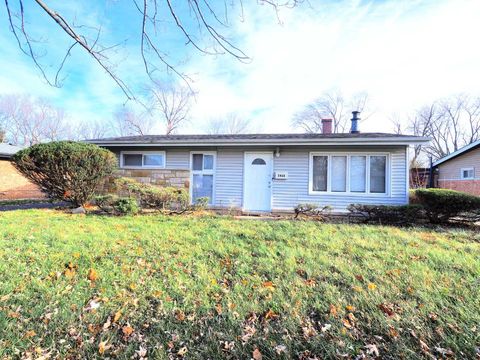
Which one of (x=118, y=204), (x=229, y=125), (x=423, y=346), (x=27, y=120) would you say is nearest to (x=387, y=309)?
(x=423, y=346)

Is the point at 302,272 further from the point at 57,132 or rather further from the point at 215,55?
the point at 57,132

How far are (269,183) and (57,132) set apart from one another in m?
28.4

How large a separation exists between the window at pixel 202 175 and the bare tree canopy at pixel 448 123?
1105 inches

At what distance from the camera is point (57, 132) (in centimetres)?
2755

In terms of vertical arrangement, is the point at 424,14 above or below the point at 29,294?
above

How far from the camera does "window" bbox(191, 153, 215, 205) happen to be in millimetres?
8812

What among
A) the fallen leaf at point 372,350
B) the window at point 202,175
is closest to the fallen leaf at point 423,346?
the fallen leaf at point 372,350

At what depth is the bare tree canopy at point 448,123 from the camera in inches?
1120

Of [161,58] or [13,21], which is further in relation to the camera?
[161,58]

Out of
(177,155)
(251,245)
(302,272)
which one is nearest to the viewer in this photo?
(302,272)

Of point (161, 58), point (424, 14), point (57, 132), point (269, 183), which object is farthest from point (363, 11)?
point (57, 132)

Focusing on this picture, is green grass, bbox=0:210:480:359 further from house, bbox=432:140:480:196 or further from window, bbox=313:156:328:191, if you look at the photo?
house, bbox=432:140:480:196

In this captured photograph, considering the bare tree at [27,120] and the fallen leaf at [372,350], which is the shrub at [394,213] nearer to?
the fallen leaf at [372,350]

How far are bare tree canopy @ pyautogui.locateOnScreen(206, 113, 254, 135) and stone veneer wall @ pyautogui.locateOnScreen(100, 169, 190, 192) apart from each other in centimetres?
2300
